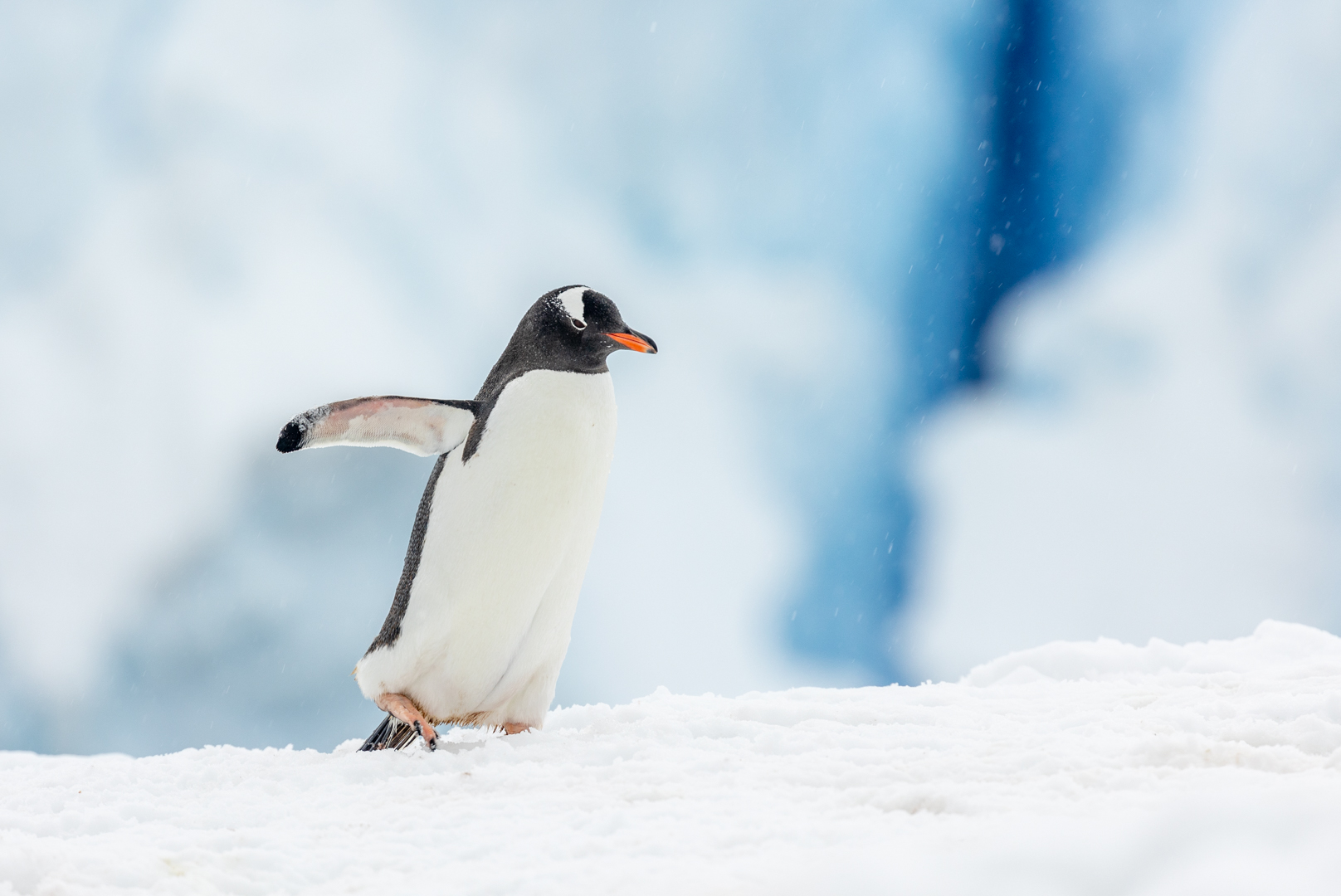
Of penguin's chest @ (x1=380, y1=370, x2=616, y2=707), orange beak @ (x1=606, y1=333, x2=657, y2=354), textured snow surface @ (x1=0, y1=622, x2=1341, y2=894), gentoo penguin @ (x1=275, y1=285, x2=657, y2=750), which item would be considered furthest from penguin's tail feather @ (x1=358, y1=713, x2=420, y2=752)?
orange beak @ (x1=606, y1=333, x2=657, y2=354)

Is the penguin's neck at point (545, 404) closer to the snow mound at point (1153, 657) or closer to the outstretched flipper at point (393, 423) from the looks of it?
the outstretched flipper at point (393, 423)

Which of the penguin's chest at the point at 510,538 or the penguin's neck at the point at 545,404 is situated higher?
the penguin's neck at the point at 545,404

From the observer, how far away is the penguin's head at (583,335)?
8.62 ft

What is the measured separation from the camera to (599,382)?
263 cm

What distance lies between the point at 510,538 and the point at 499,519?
6 centimetres

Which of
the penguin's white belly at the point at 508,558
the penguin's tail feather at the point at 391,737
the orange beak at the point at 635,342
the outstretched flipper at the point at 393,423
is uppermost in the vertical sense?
the orange beak at the point at 635,342

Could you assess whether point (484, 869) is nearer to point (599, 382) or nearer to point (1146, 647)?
point (599, 382)

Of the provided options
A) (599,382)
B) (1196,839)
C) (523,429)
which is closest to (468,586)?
(523,429)

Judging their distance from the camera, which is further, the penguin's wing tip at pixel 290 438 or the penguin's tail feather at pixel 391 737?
the penguin's tail feather at pixel 391 737

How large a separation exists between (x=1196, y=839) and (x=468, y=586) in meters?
1.87

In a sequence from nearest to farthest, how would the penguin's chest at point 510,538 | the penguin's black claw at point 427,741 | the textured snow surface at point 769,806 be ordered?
the textured snow surface at point 769,806
the penguin's black claw at point 427,741
the penguin's chest at point 510,538

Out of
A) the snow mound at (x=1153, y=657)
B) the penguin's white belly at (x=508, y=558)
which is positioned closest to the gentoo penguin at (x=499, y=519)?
the penguin's white belly at (x=508, y=558)

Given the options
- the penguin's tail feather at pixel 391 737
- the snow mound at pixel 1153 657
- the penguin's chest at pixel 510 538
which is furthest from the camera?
the snow mound at pixel 1153 657

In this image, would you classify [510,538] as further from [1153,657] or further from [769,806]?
[1153,657]
